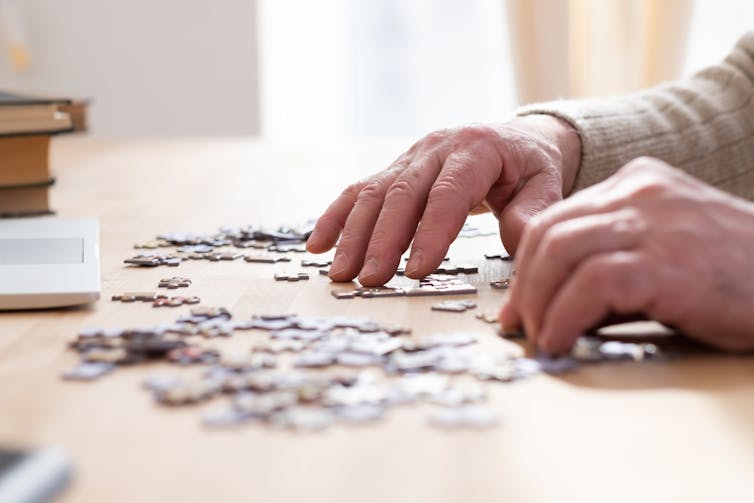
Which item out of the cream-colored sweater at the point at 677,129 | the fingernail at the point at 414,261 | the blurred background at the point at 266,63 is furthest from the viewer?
the blurred background at the point at 266,63

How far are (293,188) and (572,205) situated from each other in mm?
1433

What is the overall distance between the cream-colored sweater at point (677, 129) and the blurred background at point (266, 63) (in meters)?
2.96

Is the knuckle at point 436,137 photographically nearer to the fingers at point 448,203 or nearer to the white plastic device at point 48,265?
the fingers at point 448,203

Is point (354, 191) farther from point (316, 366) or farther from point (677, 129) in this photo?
point (677, 129)

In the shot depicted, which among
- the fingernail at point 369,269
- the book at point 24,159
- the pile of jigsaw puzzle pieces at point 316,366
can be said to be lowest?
the pile of jigsaw puzzle pieces at point 316,366

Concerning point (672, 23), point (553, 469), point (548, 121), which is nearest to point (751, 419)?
point (553, 469)

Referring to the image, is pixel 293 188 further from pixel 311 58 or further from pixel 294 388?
pixel 311 58

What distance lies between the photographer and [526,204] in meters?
1.49

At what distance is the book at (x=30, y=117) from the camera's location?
1.91m

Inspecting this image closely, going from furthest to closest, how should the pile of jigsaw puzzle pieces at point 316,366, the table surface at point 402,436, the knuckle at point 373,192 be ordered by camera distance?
the knuckle at point 373,192
the pile of jigsaw puzzle pieces at point 316,366
the table surface at point 402,436

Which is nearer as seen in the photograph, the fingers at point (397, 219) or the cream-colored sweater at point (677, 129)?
the fingers at point (397, 219)

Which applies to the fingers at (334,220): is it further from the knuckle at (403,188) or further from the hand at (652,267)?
the hand at (652,267)

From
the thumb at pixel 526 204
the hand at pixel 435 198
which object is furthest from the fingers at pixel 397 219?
the thumb at pixel 526 204

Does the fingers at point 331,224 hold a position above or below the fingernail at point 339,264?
above
